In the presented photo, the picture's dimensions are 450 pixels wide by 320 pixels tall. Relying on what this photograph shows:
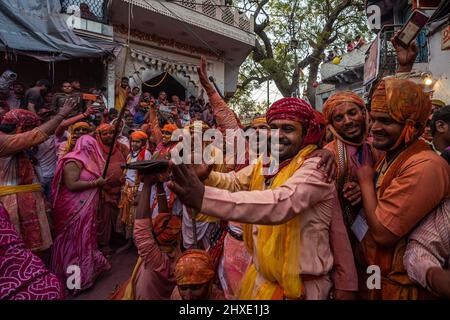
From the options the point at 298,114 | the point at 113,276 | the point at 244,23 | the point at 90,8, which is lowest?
the point at 113,276

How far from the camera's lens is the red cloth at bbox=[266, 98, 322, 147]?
176 cm

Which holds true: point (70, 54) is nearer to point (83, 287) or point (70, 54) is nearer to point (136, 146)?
point (136, 146)

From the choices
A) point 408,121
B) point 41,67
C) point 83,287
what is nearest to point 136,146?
point 83,287

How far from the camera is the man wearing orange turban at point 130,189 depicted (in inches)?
200

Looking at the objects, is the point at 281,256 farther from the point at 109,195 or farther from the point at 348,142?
the point at 109,195

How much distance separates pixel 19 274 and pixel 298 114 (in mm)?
1791

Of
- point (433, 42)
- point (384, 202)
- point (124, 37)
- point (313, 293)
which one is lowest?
point (313, 293)

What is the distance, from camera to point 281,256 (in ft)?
5.14

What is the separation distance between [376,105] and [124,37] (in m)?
10.8

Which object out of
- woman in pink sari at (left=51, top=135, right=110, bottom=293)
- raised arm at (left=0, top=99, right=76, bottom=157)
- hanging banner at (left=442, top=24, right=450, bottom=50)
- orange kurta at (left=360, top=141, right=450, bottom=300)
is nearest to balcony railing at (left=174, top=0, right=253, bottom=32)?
hanging banner at (left=442, top=24, right=450, bottom=50)

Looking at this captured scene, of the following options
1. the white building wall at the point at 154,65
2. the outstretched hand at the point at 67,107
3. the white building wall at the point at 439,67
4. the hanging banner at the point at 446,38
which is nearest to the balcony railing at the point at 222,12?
the white building wall at the point at 154,65

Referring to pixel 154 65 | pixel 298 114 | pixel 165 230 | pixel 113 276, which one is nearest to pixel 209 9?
pixel 154 65

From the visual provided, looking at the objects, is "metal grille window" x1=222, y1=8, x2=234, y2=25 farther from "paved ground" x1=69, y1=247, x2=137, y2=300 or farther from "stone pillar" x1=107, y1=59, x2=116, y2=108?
"paved ground" x1=69, y1=247, x2=137, y2=300
